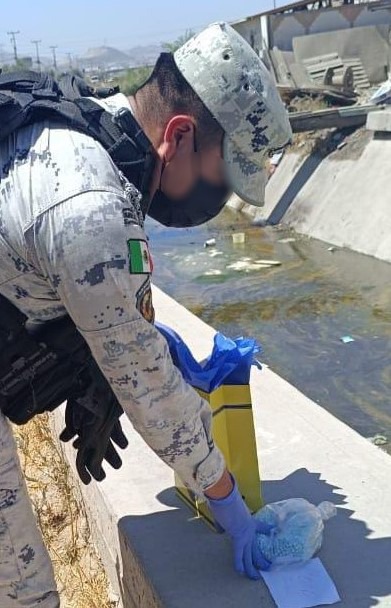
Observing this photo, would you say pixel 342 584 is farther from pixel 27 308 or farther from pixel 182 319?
pixel 182 319

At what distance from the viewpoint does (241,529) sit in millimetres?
2010

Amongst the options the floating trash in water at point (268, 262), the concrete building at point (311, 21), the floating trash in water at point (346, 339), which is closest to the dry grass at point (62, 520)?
the floating trash in water at point (346, 339)

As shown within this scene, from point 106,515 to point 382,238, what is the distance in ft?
23.7

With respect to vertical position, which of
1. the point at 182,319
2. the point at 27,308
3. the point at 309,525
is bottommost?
the point at 182,319

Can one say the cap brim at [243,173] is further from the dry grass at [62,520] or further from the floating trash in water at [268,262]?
the floating trash in water at [268,262]

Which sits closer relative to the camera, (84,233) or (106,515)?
(84,233)

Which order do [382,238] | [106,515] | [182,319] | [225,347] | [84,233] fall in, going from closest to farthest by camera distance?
[84,233] < [225,347] < [106,515] < [182,319] < [382,238]

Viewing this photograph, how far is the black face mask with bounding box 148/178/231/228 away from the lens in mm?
1851

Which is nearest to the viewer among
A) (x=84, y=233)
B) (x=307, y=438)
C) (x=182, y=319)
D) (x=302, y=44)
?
(x=84, y=233)

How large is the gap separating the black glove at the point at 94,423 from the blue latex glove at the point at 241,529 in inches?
12.3

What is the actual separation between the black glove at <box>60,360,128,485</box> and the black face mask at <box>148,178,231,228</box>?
15.6 inches

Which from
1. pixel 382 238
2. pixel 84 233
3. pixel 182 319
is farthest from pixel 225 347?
pixel 382 238

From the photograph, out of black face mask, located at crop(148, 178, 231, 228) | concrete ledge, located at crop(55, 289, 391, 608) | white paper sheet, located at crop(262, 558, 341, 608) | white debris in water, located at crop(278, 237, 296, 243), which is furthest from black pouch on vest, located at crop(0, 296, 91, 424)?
white debris in water, located at crop(278, 237, 296, 243)

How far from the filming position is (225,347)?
224 centimetres
